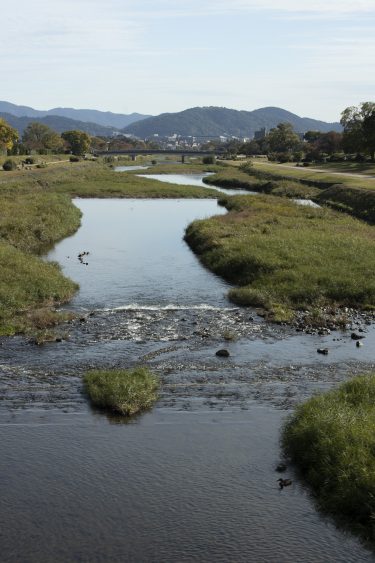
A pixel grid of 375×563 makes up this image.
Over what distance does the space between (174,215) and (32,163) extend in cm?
5542

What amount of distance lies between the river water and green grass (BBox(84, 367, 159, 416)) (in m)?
0.46

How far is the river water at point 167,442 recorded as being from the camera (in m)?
15.2

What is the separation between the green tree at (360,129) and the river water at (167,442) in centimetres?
7881

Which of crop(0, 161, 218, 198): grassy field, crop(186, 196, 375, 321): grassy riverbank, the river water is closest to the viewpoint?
the river water

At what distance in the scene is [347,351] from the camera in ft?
92.3

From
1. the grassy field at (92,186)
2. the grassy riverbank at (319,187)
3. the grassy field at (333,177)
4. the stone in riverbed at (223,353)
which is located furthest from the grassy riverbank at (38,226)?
the grassy field at (333,177)

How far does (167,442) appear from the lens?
19.9 meters

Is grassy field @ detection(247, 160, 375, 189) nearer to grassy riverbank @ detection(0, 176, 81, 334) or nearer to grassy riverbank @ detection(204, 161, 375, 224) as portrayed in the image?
grassy riverbank @ detection(204, 161, 375, 224)

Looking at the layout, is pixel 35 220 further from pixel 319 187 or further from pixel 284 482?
pixel 319 187

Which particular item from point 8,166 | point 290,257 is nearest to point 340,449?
point 290,257

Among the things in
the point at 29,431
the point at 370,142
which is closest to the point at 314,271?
the point at 29,431

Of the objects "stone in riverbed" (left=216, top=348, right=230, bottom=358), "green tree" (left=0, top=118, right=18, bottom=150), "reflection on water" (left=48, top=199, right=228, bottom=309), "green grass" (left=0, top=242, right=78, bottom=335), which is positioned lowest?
"reflection on water" (left=48, top=199, right=228, bottom=309)

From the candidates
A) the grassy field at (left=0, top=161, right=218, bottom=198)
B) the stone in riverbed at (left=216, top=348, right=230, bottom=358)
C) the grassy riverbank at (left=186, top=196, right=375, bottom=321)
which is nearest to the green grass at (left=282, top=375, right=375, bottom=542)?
the stone in riverbed at (left=216, top=348, right=230, bottom=358)

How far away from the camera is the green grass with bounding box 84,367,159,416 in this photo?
22.3m
